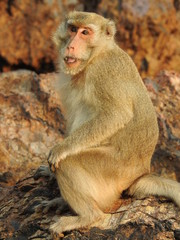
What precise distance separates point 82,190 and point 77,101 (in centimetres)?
119

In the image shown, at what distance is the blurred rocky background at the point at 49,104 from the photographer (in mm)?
6293

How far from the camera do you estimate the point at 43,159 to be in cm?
887

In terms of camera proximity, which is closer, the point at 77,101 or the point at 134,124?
the point at 134,124

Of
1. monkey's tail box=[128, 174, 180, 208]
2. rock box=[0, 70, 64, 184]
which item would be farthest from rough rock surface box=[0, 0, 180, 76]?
monkey's tail box=[128, 174, 180, 208]

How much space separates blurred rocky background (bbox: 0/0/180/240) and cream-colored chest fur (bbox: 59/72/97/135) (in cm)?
109

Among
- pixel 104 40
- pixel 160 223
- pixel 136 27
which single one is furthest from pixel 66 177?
pixel 136 27

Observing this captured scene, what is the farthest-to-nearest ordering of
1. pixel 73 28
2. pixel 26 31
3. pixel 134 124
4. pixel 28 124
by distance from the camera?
pixel 26 31
pixel 28 124
pixel 73 28
pixel 134 124

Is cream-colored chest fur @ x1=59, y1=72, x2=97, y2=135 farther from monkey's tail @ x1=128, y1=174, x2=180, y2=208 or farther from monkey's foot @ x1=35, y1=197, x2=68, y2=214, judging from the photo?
monkey's tail @ x1=128, y1=174, x2=180, y2=208

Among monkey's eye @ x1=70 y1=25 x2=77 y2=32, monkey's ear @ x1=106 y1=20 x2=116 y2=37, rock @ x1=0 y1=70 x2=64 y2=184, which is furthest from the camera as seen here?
rock @ x1=0 y1=70 x2=64 y2=184

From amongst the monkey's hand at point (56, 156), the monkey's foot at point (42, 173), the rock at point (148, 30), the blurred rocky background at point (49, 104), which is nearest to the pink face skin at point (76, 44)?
the monkey's hand at point (56, 156)

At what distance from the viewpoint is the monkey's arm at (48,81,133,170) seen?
6406 mm

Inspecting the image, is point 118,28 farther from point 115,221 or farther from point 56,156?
point 115,221

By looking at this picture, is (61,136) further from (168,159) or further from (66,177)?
(66,177)

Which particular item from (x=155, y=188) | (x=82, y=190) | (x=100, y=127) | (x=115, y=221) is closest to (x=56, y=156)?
(x=82, y=190)
